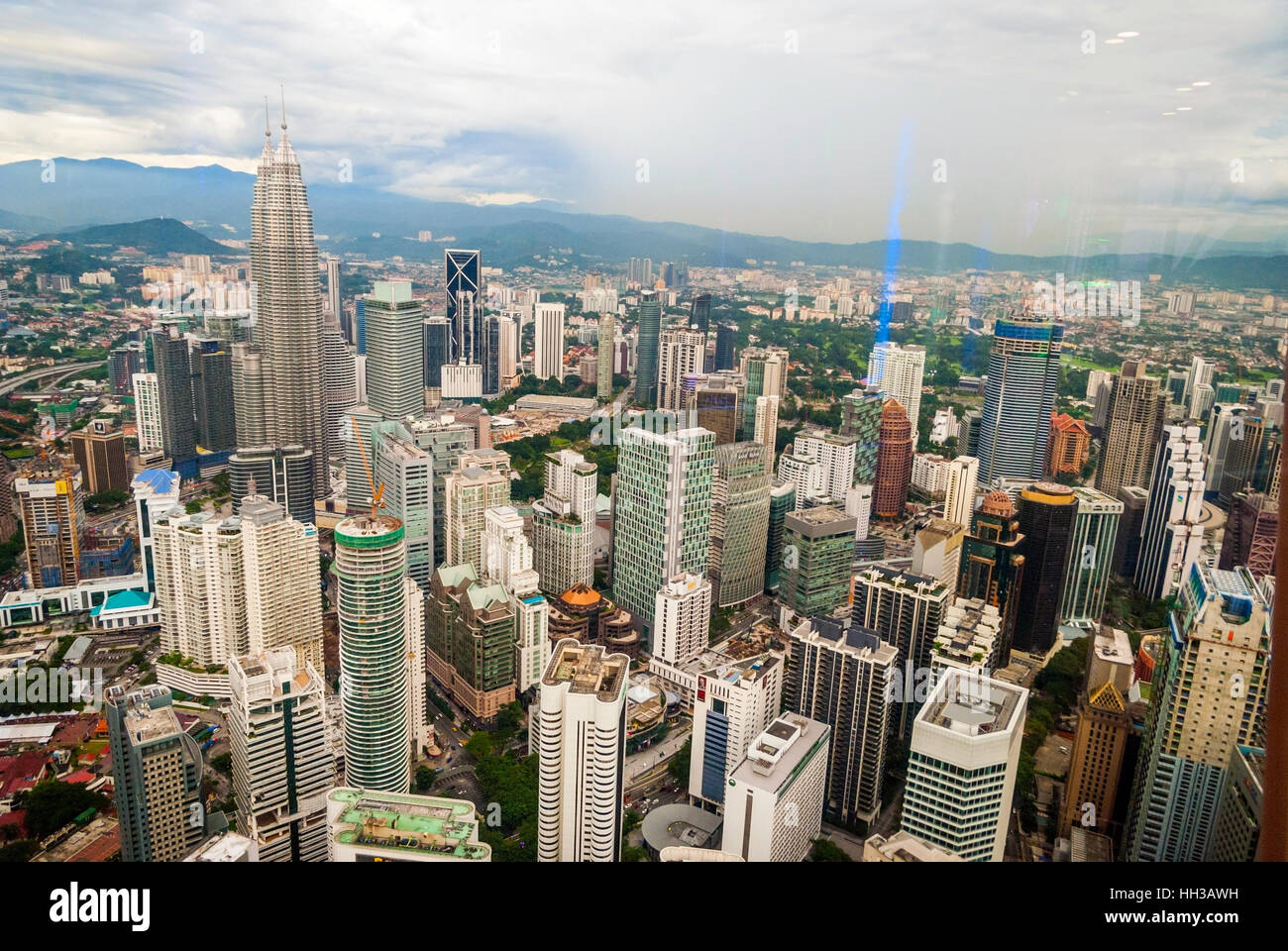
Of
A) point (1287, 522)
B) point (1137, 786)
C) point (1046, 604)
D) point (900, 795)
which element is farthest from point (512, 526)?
point (1287, 522)

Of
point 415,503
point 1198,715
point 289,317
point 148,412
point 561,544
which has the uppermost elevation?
point 289,317

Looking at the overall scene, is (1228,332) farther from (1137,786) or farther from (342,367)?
(342,367)

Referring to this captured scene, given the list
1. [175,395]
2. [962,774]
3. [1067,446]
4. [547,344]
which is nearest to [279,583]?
[175,395]

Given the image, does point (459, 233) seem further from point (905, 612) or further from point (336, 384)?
point (905, 612)

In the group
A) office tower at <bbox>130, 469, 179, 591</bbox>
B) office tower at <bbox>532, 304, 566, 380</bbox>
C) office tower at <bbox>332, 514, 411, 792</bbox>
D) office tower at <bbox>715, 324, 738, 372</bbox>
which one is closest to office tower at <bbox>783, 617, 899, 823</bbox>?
office tower at <bbox>332, 514, 411, 792</bbox>

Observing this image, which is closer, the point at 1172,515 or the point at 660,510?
the point at 1172,515

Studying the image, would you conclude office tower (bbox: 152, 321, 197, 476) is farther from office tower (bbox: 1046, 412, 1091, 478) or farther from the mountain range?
office tower (bbox: 1046, 412, 1091, 478)

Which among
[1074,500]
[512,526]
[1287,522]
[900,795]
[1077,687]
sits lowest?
[900,795]
